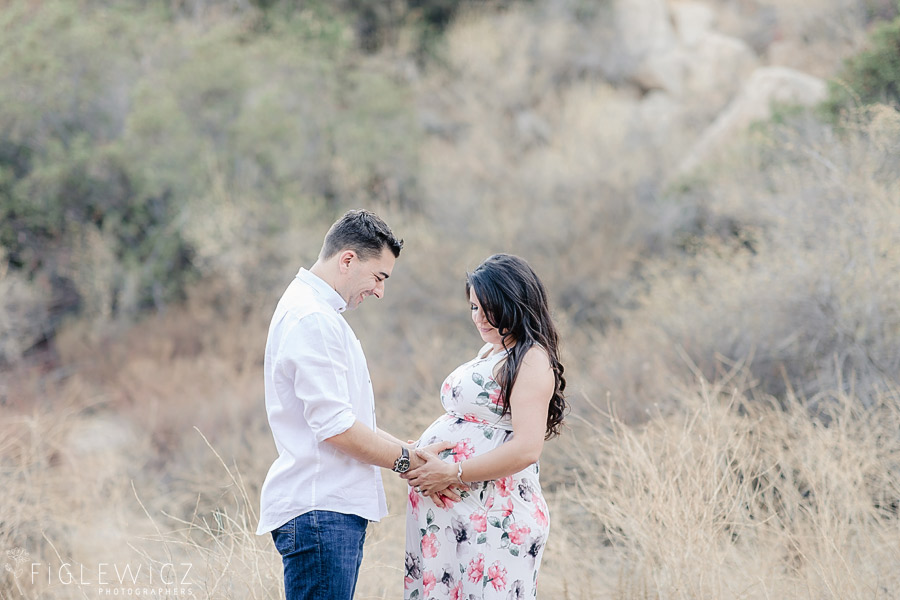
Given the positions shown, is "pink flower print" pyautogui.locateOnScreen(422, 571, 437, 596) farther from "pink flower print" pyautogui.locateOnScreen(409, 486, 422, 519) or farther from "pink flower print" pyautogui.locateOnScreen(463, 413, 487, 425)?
"pink flower print" pyautogui.locateOnScreen(463, 413, 487, 425)

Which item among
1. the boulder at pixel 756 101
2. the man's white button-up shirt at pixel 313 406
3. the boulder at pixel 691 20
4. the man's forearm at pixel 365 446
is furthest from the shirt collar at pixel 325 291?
the boulder at pixel 691 20

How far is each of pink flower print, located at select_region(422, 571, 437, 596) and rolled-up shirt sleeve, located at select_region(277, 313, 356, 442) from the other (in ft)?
2.34

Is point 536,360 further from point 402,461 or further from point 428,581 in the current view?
point 428,581

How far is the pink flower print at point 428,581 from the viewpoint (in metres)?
2.72

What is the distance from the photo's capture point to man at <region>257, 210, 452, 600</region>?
2.39m

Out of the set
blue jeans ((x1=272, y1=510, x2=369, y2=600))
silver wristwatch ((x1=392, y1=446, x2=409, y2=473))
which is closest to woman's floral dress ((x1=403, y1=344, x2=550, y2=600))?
silver wristwatch ((x1=392, y1=446, x2=409, y2=473))

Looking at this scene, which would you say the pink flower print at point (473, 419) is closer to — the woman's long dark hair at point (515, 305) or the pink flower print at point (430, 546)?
the woman's long dark hair at point (515, 305)

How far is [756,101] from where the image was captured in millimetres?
11742

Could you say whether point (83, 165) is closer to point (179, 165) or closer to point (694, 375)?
point (179, 165)

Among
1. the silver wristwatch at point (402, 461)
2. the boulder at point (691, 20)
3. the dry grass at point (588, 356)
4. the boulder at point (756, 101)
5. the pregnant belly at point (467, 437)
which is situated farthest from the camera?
the boulder at point (691, 20)

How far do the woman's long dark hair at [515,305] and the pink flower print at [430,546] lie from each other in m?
0.52

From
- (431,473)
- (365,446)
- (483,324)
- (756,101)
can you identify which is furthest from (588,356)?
(756,101)

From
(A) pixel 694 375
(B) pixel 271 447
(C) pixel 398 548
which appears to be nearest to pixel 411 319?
(B) pixel 271 447

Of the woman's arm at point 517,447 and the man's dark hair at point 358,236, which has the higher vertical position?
the man's dark hair at point 358,236
